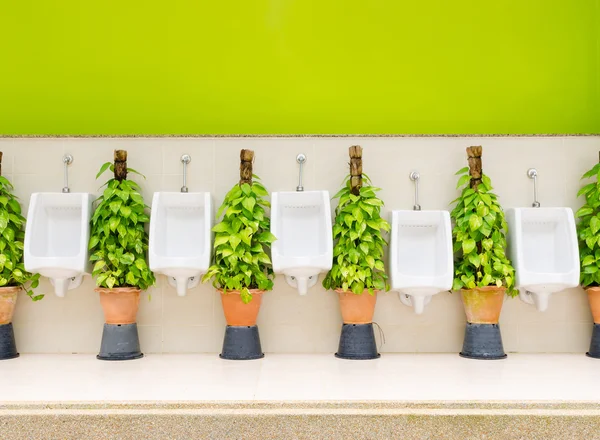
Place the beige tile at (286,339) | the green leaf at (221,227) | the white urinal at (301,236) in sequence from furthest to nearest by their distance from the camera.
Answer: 1. the beige tile at (286,339)
2. the green leaf at (221,227)
3. the white urinal at (301,236)

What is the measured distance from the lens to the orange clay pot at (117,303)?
11.7 feet

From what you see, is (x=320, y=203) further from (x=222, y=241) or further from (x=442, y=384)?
(x=442, y=384)

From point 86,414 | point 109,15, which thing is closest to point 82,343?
point 86,414

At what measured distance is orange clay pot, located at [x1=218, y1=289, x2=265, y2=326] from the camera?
3.54m

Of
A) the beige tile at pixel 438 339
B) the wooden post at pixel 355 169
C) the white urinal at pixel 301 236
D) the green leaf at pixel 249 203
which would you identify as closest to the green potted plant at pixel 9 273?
the green leaf at pixel 249 203

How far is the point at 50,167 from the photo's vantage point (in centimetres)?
388

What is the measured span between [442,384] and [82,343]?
2252 millimetres

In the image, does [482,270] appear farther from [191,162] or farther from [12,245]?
[12,245]

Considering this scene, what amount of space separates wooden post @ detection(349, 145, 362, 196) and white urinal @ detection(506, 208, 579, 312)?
0.96 meters

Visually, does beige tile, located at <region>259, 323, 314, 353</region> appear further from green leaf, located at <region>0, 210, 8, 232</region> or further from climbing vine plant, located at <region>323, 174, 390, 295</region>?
green leaf, located at <region>0, 210, 8, 232</region>

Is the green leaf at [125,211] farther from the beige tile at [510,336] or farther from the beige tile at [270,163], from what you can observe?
the beige tile at [510,336]

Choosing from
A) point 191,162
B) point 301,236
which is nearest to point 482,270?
point 301,236

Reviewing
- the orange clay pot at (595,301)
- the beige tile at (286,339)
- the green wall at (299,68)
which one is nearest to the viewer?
the orange clay pot at (595,301)

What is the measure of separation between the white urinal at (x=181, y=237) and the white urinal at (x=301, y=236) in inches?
16.2
